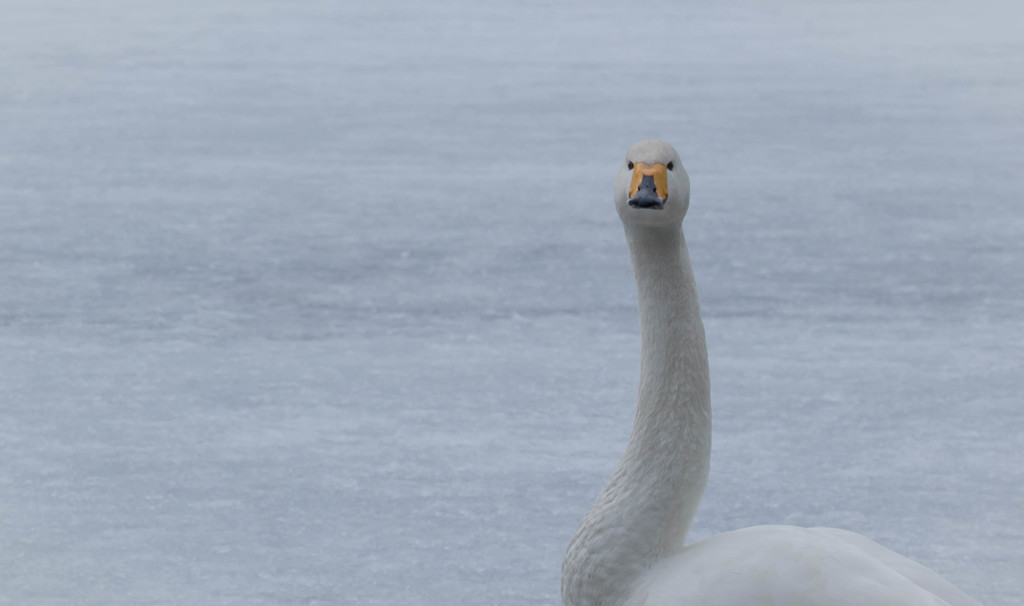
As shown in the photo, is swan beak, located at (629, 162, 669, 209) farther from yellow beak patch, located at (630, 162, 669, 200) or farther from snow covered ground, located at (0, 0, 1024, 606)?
snow covered ground, located at (0, 0, 1024, 606)

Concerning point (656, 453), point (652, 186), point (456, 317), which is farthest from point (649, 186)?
point (456, 317)

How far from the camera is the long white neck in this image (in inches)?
102

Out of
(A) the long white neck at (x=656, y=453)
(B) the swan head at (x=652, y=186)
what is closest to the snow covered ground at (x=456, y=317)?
(A) the long white neck at (x=656, y=453)

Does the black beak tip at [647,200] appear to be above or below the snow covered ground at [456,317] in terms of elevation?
above

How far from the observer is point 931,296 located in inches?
218

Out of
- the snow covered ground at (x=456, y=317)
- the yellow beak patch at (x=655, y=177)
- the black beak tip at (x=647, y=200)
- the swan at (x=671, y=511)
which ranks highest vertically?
the yellow beak patch at (x=655, y=177)

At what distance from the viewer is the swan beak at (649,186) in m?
2.42

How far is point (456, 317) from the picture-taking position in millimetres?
5344

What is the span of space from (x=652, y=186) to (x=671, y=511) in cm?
58

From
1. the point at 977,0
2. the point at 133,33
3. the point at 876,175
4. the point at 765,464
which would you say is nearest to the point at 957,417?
the point at 765,464

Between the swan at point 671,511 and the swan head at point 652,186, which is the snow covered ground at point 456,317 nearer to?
the swan at point 671,511

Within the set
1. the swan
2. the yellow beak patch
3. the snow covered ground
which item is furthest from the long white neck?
the snow covered ground

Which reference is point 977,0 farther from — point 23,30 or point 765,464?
point 765,464

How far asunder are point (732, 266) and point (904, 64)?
18.0 feet
